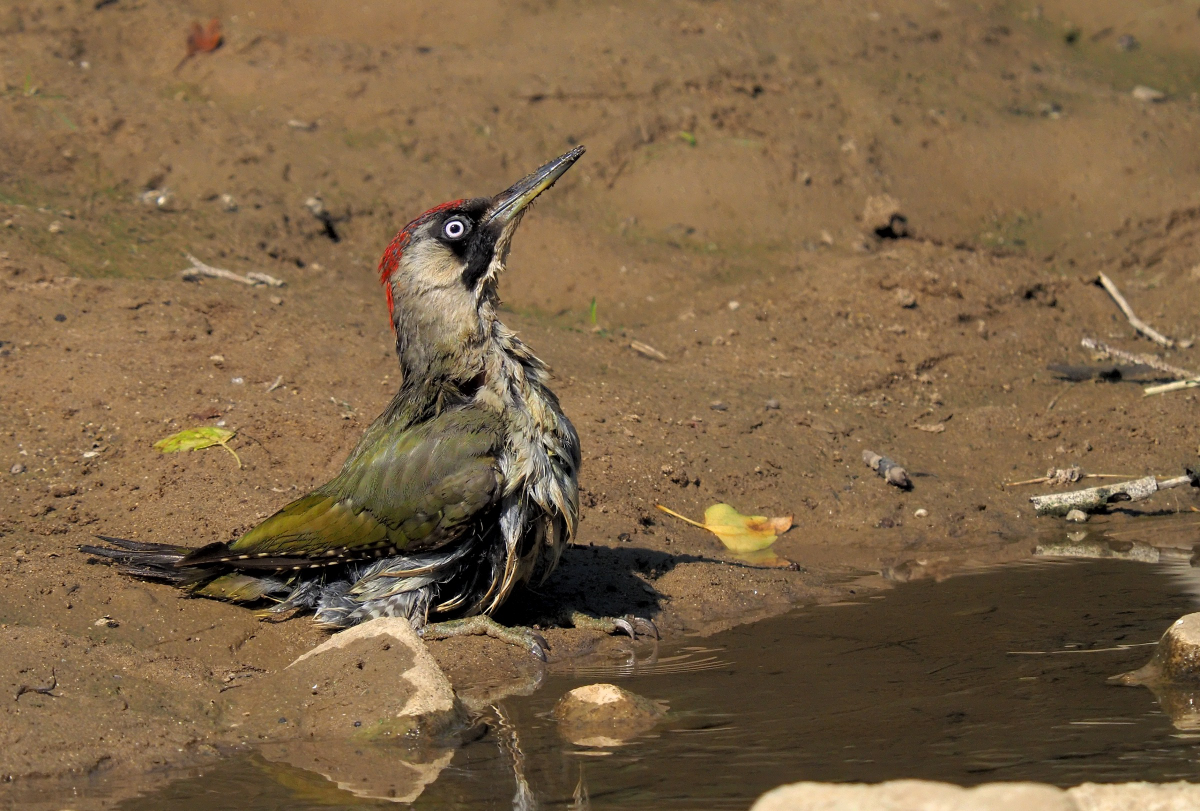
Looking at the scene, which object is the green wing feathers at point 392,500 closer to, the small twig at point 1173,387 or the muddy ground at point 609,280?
the muddy ground at point 609,280

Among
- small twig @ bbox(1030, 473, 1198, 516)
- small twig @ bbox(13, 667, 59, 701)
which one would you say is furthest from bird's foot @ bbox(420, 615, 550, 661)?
small twig @ bbox(1030, 473, 1198, 516)

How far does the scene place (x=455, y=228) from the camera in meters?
→ 5.07

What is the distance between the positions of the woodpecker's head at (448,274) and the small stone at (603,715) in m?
1.50

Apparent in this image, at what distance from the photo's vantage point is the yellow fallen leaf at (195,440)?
621cm

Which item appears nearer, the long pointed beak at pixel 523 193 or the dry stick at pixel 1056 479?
the long pointed beak at pixel 523 193

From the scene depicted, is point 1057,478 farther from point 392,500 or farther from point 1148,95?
point 1148,95

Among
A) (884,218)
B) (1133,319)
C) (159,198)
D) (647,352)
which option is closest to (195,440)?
(647,352)

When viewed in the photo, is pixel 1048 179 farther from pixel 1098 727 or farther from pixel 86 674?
pixel 86 674

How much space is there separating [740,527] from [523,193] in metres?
2.21

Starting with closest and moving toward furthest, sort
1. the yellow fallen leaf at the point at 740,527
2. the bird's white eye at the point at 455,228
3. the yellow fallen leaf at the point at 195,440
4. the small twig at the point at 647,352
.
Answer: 1. the bird's white eye at the point at 455,228
2. the yellow fallen leaf at the point at 195,440
3. the yellow fallen leaf at the point at 740,527
4. the small twig at the point at 647,352

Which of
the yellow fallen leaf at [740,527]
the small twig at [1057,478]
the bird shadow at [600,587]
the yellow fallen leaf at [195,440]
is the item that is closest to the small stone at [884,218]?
the small twig at [1057,478]

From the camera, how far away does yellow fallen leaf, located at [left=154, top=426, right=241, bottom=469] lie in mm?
6207

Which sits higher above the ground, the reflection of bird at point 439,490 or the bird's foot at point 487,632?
the reflection of bird at point 439,490

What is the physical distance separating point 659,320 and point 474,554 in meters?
4.10
